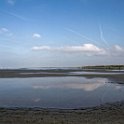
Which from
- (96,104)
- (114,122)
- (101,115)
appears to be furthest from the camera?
(96,104)

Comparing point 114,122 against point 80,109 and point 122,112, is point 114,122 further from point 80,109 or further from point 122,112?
point 80,109

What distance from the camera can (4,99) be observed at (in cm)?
1764

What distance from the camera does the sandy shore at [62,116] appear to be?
10.7m

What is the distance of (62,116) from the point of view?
1201cm

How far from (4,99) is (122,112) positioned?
337 inches

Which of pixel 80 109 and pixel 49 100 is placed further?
pixel 49 100

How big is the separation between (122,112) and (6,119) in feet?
19.1

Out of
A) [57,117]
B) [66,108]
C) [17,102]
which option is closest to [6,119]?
[57,117]

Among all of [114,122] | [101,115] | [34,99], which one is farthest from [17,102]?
[114,122]

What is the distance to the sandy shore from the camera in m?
10.7

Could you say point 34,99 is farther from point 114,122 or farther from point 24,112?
point 114,122

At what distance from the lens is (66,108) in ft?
47.4

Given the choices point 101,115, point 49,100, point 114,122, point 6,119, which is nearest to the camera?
point 114,122

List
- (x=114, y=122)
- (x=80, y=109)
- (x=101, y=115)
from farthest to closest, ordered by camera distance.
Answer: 1. (x=80, y=109)
2. (x=101, y=115)
3. (x=114, y=122)
